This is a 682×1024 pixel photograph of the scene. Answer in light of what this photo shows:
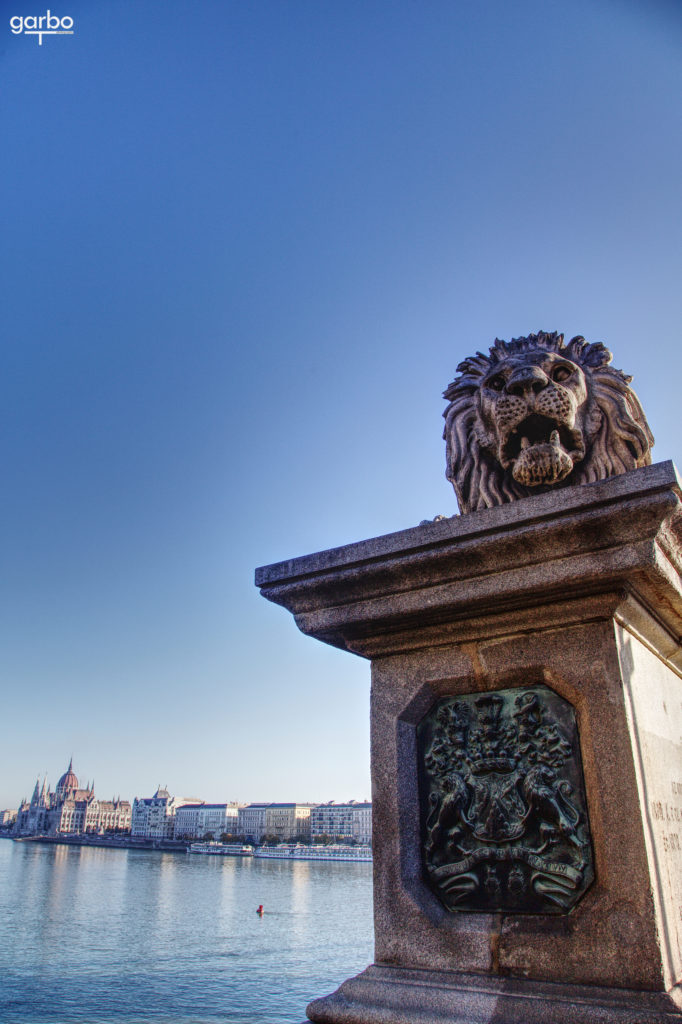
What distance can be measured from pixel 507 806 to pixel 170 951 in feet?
95.7

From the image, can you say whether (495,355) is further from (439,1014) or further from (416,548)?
(439,1014)

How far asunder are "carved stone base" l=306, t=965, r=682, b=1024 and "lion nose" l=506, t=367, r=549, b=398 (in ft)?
8.20

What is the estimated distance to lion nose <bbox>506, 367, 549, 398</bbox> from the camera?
11.9 feet

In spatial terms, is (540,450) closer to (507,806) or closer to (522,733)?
(522,733)

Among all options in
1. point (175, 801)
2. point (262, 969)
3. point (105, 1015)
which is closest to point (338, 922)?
point (262, 969)

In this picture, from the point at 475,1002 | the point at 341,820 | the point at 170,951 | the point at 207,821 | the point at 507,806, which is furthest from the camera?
the point at 207,821

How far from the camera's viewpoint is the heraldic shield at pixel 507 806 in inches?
106

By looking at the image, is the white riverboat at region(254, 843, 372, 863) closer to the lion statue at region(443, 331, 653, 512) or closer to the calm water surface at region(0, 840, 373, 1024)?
the calm water surface at region(0, 840, 373, 1024)

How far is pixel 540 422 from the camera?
3.66 meters

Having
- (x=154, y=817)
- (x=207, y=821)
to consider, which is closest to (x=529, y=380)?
(x=207, y=821)

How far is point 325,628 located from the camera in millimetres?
3381

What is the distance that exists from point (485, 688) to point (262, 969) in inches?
990

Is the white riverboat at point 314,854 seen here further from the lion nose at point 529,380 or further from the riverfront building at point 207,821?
the lion nose at point 529,380

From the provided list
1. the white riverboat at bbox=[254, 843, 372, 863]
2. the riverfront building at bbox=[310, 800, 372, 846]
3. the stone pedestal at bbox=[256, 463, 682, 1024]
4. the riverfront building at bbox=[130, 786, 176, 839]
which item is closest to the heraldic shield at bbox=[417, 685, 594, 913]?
the stone pedestal at bbox=[256, 463, 682, 1024]
